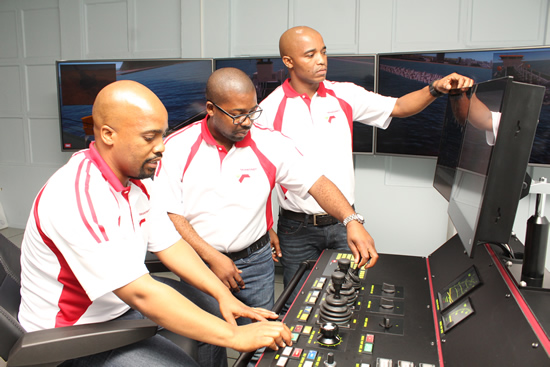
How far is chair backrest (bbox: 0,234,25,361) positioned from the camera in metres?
A: 1.21

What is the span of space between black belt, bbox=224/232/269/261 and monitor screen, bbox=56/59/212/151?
210 centimetres

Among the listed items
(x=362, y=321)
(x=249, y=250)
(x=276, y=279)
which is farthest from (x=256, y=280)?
(x=276, y=279)

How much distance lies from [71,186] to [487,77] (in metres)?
2.76

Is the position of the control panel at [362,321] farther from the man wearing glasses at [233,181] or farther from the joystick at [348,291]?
the man wearing glasses at [233,181]

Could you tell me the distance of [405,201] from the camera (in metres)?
3.58

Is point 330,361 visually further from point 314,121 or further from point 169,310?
point 314,121

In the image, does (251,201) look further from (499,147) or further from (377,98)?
(499,147)

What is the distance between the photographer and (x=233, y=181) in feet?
6.12

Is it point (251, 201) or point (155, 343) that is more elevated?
point (251, 201)

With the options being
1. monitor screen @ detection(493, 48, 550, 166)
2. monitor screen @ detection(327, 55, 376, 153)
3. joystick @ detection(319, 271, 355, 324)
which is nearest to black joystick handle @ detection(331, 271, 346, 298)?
joystick @ detection(319, 271, 355, 324)

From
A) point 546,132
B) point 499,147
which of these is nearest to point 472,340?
point 499,147

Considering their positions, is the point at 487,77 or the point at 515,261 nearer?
the point at 515,261

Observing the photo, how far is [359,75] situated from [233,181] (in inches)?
75.0

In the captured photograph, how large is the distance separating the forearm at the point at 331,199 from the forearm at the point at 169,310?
0.72 metres
